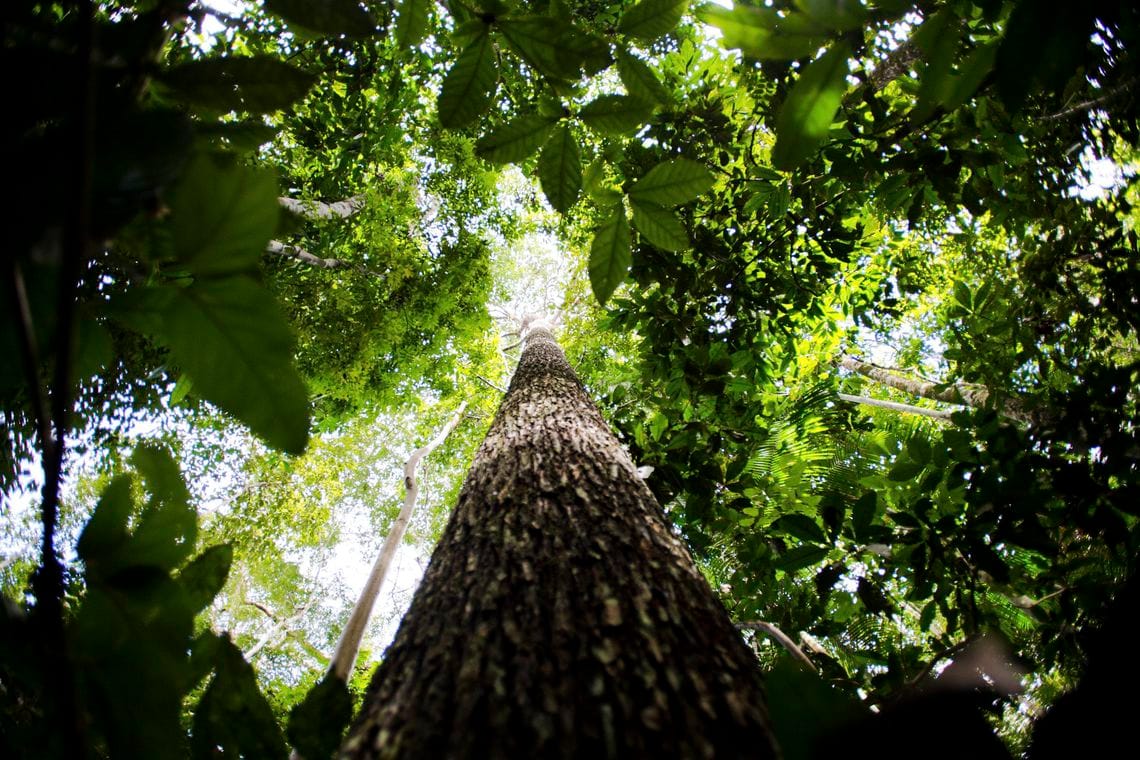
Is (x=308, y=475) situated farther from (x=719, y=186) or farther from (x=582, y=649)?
(x=582, y=649)

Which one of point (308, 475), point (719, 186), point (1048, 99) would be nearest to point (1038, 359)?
point (1048, 99)

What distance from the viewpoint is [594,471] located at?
5.09 feet

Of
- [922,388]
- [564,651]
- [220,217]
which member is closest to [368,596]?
[564,651]

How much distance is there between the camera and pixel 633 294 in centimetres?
283

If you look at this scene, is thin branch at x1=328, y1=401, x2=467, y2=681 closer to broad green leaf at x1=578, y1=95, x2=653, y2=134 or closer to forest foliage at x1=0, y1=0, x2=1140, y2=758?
forest foliage at x1=0, y1=0, x2=1140, y2=758

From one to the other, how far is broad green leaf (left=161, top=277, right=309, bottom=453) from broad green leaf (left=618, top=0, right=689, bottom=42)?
2.09 feet

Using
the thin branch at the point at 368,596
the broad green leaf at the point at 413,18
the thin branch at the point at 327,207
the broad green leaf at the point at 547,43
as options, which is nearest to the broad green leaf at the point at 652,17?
the broad green leaf at the point at 547,43

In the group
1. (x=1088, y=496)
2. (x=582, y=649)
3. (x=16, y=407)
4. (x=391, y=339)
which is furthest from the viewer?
(x=391, y=339)

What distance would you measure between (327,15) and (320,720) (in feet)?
2.12

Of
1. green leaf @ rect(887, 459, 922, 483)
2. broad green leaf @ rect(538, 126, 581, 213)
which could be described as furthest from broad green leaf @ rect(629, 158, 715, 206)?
green leaf @ rect(887, 459, 922, 483)

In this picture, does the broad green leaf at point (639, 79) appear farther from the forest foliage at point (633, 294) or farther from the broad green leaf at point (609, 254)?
the broad green leaf at point (609, 254)

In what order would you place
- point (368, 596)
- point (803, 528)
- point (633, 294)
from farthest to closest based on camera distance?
point (368, 596)
point (633, 294)
point (803, 528)

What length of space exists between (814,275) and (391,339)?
150 inches

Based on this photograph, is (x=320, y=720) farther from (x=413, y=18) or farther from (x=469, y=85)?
(x=413, y=18)
